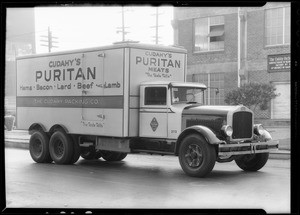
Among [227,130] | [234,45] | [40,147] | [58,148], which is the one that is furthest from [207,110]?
[234,45]

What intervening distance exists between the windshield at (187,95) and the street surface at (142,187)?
5.98 ft

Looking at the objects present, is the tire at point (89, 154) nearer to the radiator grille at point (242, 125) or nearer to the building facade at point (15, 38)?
the building facade at point (15, 38)

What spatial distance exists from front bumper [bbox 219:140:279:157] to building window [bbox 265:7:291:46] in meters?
9.11

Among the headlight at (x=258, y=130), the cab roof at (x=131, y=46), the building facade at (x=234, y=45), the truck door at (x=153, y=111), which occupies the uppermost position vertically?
the building facade at (x=234, y=45)

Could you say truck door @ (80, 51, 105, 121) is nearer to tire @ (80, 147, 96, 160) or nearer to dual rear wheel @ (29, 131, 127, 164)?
dual rear wheel @ (29, 131, 127, 164)

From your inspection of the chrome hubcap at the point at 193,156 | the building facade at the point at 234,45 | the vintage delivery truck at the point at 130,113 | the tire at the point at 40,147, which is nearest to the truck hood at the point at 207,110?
the vintage delivery truck at the point at 130,113

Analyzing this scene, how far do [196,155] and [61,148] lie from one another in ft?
15.6

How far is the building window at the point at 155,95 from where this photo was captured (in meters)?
11.7

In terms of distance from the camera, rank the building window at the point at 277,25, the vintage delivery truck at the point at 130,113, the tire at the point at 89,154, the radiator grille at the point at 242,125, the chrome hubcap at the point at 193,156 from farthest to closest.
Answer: the building window at the point at 277,25 < the tire at the point at 89,154 < the radiator grille at the point at 242,125 < the vintage delivery truck at the point at 130,113 < the chrome hubcap at the point at 193,156

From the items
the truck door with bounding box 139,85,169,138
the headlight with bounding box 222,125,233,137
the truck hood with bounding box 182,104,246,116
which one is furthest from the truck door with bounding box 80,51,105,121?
the headlight with bounding box 222,125,233,137

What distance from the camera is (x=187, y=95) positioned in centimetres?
1191

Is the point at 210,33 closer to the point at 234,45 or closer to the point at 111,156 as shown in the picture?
the point at 234,45

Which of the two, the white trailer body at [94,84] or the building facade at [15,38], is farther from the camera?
the white trailer body at [94,84]

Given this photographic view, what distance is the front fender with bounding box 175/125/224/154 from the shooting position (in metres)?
10.2
